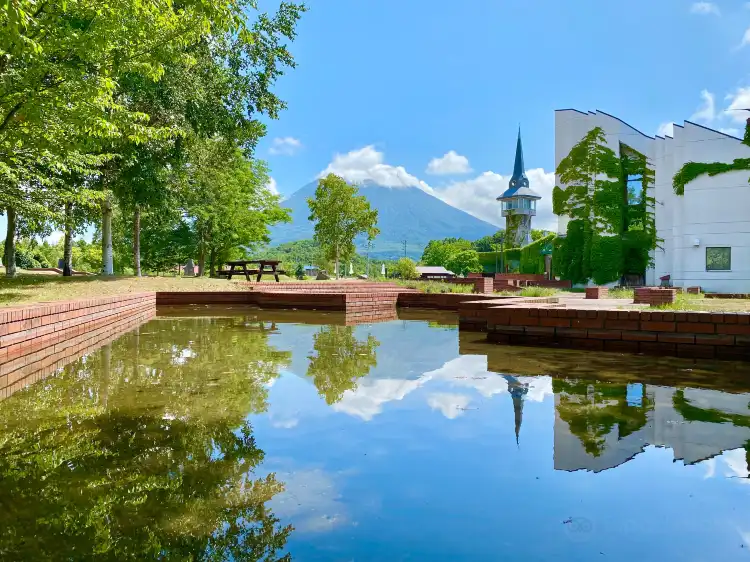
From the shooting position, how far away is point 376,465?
326 cm

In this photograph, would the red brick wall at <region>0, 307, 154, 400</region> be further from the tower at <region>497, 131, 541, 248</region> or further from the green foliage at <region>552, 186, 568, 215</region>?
the tower at <region>497, 131, 541, 248</region>

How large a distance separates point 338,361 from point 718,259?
26.3 metres

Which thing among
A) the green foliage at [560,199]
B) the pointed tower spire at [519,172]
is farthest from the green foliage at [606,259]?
the pointed tower spire at [519,172]

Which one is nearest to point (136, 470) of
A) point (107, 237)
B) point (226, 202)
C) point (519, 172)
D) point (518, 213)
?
point (107, 237)

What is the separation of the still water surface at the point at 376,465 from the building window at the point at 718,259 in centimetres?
2426

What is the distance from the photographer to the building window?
26.6 meters

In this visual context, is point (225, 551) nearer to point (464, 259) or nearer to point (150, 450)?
point (150, 450)

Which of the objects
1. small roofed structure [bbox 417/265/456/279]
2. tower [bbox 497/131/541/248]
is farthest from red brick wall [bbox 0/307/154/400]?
tower [bbox 497/131/541/248]

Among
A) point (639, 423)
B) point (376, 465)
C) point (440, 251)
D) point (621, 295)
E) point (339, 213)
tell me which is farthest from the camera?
point (440, 251)

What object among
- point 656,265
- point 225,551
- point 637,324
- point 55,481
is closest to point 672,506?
point 225,551

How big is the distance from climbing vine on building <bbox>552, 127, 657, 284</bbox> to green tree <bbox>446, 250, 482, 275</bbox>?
41801 mm

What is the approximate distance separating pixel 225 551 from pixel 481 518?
3.74 ft

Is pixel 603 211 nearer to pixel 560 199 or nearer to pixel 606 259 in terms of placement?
pixel 560 199

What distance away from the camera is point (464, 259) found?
7788 cm
